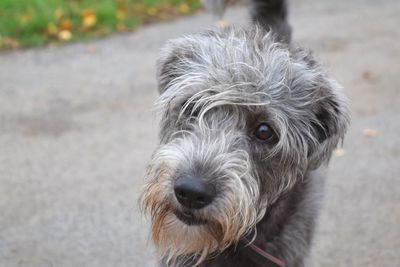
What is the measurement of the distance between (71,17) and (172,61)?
5.56m

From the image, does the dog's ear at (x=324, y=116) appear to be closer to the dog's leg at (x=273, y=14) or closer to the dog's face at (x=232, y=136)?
the dog's face at (x=232, y=136)

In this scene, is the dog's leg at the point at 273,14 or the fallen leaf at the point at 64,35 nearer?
the dog's leg at the point at 273,14

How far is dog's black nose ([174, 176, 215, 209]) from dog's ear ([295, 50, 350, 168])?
27.7 inches

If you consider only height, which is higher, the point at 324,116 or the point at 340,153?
the point at 324,116

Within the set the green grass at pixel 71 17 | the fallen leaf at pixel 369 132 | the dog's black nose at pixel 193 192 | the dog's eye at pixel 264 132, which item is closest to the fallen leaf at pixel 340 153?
the fallen leaf at pixel 369 132

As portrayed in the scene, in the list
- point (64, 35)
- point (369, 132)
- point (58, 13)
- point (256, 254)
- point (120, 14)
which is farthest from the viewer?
point (120, 14)

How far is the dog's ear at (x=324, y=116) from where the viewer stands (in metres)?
3.41

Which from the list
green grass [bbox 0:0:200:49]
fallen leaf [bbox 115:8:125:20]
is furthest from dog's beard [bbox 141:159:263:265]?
fallen leaf [bbox 115:8:125:20]

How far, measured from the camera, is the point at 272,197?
11.1 ft

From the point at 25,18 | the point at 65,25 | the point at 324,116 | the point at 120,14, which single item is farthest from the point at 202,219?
the point at 120,14

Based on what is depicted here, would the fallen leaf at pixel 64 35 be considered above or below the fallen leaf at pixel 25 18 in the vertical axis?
below

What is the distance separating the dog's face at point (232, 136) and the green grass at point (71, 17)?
5170mm

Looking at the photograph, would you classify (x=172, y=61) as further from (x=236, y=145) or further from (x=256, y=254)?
(x=256, y=254)

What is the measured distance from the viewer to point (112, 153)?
19.8 ft
